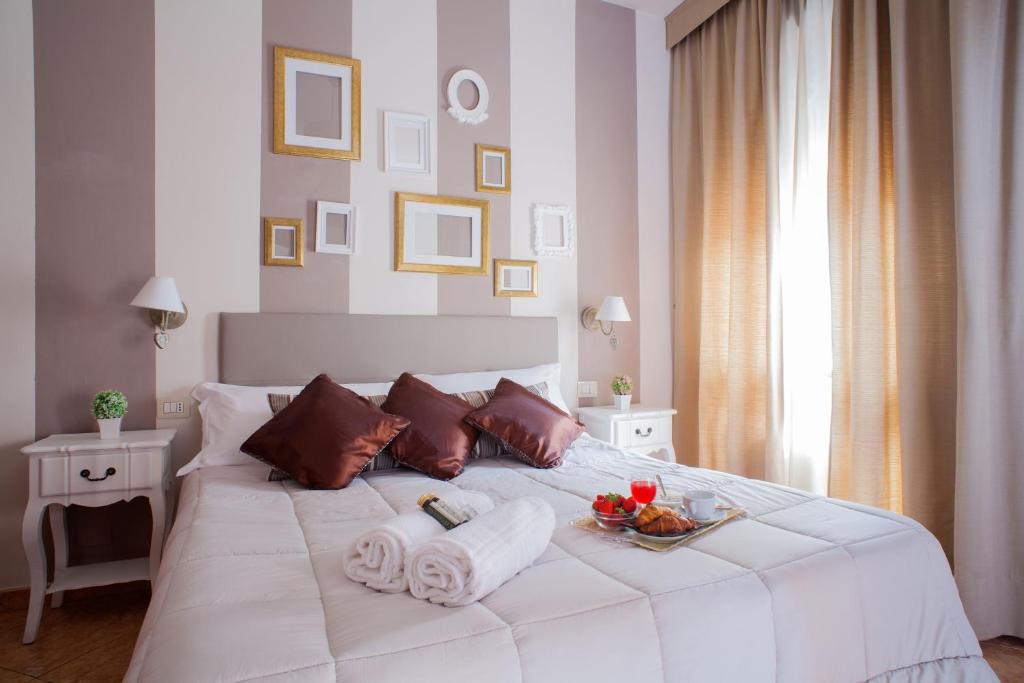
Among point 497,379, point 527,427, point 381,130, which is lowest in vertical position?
point 527,427

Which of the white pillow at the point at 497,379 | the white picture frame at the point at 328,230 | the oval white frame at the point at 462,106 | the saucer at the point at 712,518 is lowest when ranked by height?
the saucer at the point at 712,518

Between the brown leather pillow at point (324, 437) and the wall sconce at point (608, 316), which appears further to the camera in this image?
the wall sconce at point (608, 316)

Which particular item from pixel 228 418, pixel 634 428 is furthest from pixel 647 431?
pixel 228 418

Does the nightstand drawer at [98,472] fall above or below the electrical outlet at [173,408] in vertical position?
below

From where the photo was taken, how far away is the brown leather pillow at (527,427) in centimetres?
252

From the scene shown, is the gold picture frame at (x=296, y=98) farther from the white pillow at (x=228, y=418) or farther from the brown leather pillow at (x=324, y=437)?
the brown leather pillow at (x=324, y=437)

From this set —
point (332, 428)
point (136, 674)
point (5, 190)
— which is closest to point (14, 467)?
point (5, 190)

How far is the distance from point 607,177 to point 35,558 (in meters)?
3.49

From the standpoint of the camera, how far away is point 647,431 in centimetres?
352

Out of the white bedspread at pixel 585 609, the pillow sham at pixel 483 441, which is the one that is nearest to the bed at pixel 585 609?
the white bedspread at pixel 585 609

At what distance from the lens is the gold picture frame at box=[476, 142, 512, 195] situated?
3.46m

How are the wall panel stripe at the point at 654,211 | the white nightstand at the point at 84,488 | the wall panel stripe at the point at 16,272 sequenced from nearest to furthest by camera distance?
1. the white nightstand at the point at 84,488
2. the wall panel stripe at the point at 16,272
3. the wall panel stripe at the point at 654,211

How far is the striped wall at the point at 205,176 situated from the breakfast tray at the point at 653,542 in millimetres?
1916

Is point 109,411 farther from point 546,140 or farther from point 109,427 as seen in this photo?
point 546,140
